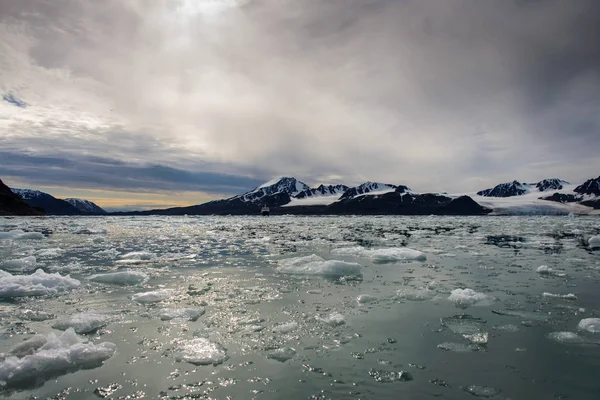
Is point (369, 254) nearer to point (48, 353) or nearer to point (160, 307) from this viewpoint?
point (160, 307)

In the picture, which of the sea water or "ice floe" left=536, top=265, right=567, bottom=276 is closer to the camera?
the sea water

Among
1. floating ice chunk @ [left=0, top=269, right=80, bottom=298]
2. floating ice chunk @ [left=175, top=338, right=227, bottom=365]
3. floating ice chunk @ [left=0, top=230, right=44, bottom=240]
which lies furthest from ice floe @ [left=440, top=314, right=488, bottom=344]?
floating ice chunk @ [left=0, top=230, right=44, bottom=240]

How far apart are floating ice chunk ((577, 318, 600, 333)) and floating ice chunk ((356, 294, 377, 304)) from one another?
14.7ft

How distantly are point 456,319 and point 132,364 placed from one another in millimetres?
6680

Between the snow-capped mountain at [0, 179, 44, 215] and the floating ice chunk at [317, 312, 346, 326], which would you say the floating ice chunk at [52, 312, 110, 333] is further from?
the snow-capped mountain at [0, 179, 44, 215]

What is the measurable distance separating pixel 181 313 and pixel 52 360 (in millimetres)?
2920

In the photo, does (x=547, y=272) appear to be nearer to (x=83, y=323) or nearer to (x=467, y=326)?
(x=467, y=326)

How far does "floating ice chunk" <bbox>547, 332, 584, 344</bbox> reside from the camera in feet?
22.0

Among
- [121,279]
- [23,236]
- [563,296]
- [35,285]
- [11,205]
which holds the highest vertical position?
[11,205]

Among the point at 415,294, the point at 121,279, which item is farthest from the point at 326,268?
the point at 121,279

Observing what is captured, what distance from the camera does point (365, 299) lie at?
9852mm

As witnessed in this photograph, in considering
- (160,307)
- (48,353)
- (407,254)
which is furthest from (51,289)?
(407,254)

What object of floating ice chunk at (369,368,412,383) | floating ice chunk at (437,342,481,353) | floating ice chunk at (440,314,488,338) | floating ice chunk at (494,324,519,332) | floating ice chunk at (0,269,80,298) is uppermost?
floating ice chunk at (0,269,80,298)

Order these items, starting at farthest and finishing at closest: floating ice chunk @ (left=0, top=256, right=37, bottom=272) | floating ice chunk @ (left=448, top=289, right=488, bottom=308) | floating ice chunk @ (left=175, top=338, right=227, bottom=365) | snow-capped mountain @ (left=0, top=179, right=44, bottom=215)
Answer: snow-capped mountain @ (left=0, top=179, right=44, bottom=215) → floating ice chunk @ (left=0, top=256, right=37, bottom=272) → floating ice chunk @ (left=448, top=289, right=488, bottom=308) → floating ice chunk @ (left=175, top=338, right=227, bottom=365)
